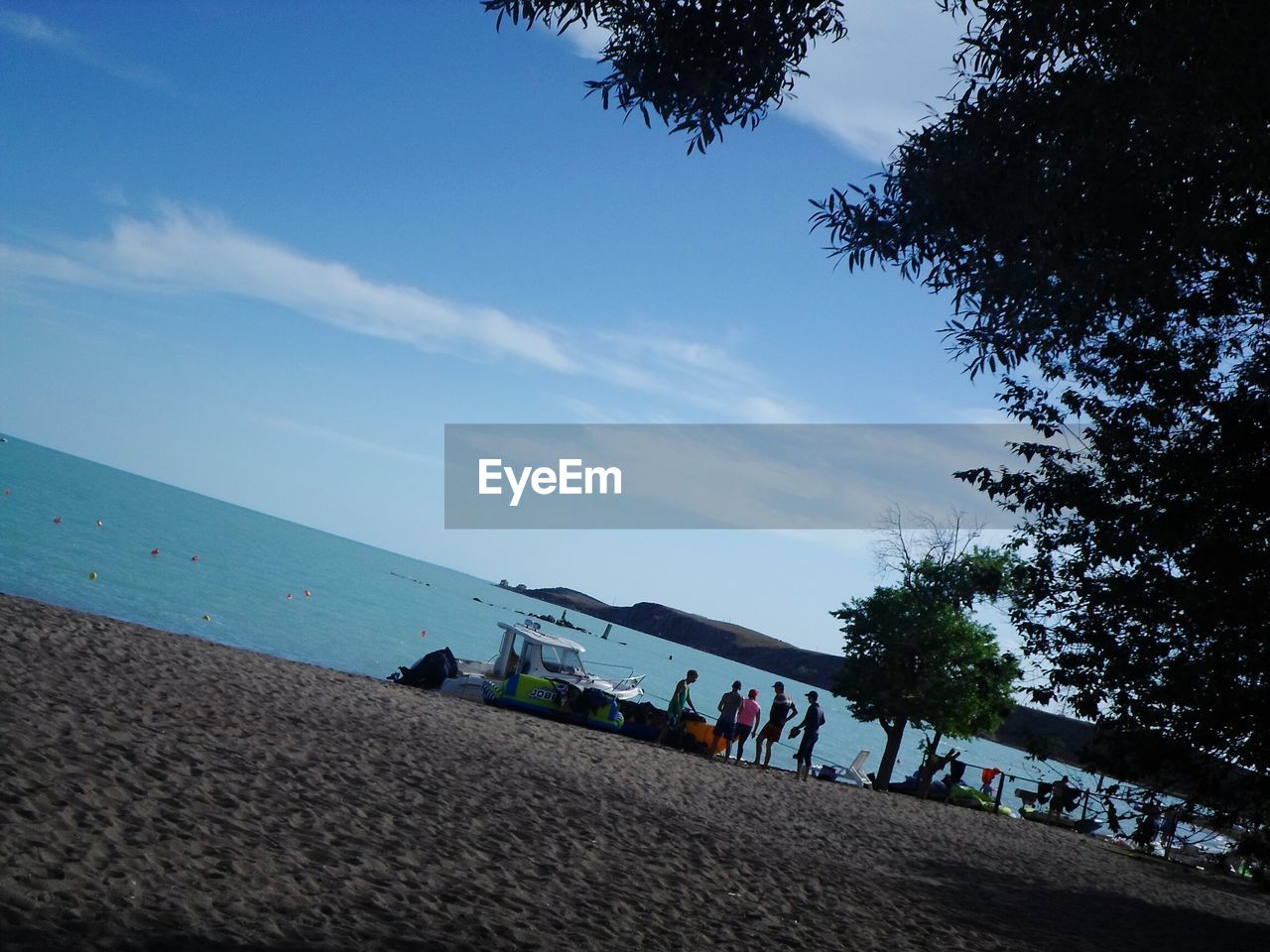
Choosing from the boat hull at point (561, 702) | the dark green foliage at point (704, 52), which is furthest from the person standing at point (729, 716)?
the dark green foliage at point (704, 52)

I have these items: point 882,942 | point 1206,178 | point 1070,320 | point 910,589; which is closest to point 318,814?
point 882,942

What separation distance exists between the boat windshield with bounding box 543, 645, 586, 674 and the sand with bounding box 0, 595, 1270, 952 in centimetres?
1094

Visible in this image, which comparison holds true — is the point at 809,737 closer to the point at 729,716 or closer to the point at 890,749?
the point at 729,716

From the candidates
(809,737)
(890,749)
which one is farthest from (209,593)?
(809,737)

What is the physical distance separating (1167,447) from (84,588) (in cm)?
5346

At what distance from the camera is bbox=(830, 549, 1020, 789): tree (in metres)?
34.2

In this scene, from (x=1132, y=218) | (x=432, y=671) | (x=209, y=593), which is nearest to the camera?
(x=1132, y=218)

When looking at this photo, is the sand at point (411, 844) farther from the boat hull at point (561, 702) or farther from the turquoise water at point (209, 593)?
the turquoise water at point (209, 593)

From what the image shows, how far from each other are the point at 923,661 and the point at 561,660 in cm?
1211

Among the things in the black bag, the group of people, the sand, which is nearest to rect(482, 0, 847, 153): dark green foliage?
the sand

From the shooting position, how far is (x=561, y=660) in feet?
98.2

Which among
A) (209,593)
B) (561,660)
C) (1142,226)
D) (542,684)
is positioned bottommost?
(209,593)

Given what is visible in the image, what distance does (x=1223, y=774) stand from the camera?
11.3 meters

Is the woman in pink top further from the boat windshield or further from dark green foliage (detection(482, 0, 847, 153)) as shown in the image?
dark green foliage (detection(482, 0, 847, 153))
